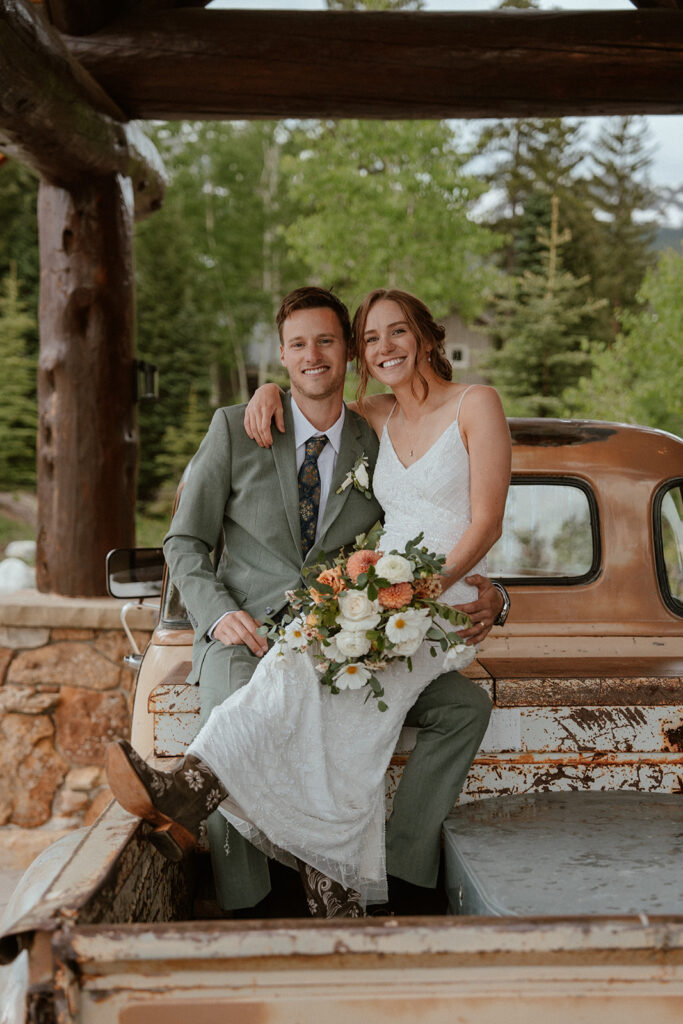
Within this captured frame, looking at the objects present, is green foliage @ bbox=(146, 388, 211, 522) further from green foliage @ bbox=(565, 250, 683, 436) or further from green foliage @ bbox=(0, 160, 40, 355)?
green foliage @ bbox=(565, 250, 683, 436)

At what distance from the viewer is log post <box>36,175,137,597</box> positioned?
5.70 meters

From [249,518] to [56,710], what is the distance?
3.32 m

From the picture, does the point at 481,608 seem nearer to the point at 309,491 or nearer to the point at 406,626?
the point at 406,626

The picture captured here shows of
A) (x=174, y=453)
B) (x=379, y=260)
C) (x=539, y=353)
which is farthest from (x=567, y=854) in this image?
(x=539, y=353)

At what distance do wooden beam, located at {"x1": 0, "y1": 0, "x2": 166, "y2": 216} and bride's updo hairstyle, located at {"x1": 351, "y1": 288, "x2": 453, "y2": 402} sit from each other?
2.14m

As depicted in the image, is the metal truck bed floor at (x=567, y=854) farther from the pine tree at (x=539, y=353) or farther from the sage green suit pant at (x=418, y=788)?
the pine tree at (x=539, y=353)

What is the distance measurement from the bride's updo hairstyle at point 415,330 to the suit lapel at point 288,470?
→ 306mm

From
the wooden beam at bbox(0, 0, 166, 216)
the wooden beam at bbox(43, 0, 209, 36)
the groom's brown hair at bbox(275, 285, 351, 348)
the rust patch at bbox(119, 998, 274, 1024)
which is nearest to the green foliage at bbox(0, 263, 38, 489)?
the wooden beam at bbox(0, 0, 166, 216)

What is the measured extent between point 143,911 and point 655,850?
1162 mm

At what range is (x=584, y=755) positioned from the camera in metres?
2.53

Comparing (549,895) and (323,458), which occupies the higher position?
(323,458)

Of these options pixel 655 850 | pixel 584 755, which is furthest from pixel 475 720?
pixel 655 850

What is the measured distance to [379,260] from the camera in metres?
15.4

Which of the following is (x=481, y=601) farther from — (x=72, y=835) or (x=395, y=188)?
(x=395, y=188)
